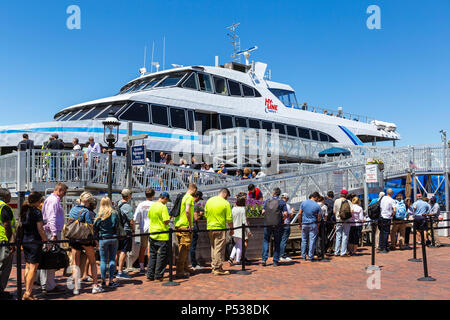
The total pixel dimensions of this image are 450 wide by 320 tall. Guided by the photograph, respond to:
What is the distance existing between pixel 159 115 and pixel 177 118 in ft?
3.34

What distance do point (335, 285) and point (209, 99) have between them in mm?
15599

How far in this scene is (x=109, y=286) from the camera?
26.2ft

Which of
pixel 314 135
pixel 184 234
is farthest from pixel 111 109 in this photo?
pixel 314 135

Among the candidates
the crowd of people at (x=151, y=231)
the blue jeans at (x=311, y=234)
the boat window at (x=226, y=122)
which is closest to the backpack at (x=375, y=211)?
the crowd of people at (x=151, y=231)

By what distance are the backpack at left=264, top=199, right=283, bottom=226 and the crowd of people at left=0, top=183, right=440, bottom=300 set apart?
0.02m

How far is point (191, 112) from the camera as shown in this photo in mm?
A: 21156

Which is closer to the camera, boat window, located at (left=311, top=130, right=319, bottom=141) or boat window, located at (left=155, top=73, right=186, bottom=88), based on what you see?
boat window, located at (left=155, top=73, right=186, bottom=88)

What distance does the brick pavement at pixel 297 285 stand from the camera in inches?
283

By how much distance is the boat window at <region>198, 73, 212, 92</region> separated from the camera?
74.6 feet

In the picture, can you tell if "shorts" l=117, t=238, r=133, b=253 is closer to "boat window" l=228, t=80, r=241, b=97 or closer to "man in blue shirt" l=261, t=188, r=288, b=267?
"man in blue shirt" l=261, t=188, r=288, b=267

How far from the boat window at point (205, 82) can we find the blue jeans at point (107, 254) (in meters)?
15.4

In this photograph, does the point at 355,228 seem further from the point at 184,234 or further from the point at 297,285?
the point at 184,234

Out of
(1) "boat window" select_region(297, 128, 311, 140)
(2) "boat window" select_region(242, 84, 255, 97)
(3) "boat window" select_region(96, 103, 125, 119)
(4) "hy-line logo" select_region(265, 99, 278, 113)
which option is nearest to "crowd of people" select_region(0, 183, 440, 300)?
(3) "boat window" select_region(96, 103, 125, 119)
